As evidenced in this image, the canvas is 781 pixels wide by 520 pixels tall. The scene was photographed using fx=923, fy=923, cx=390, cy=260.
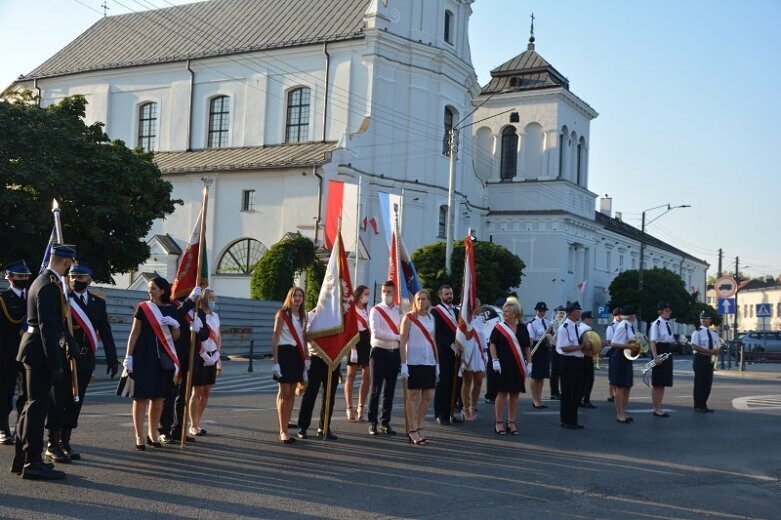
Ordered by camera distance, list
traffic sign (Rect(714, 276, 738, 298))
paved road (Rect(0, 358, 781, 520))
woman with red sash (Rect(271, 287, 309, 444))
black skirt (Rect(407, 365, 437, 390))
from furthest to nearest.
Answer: traffic sign (Rect(714, 276, 738, 298)) < black skirt (Rect(407, 365, 437, 390)) < woman with red sash (Rect(271, 287, 309, 444)) < paved road (Rect(0, 358, 781, 520))

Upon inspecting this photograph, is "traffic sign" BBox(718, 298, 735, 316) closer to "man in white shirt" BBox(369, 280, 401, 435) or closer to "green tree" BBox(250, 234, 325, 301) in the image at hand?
"green tree" BBox(250, 234, 325, 301)

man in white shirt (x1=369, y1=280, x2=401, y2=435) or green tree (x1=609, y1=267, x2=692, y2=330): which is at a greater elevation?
green tree (x1=609, y1=267, x2=692, y2=330)

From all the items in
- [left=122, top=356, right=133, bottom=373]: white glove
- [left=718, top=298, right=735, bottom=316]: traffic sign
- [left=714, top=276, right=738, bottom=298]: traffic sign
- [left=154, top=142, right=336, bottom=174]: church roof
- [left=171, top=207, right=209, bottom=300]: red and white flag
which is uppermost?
[left=154, top=142, right=336, bottom=174]: church roof

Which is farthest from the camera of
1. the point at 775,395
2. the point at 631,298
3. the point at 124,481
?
the point at 631,298

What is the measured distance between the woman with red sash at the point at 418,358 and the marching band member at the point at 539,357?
216 inches

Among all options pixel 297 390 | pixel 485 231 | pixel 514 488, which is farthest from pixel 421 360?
pixel 485 231

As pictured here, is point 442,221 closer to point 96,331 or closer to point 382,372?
point 382,372

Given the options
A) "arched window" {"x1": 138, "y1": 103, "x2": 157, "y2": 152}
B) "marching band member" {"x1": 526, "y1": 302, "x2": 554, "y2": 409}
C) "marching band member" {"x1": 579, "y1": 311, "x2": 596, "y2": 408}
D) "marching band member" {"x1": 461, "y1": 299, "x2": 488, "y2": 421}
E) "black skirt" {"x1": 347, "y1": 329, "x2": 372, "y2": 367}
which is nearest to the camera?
"marching band member" {"x1": 461, "y1": 299, "x2": 488, "y2": 421}

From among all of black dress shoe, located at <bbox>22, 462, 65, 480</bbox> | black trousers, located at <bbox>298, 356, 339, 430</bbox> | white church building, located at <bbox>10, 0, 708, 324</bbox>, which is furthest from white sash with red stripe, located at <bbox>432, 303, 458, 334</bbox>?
white church building, located at <bbox>10, 0, 708, 324</bbox>

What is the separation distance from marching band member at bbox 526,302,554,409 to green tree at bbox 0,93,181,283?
49.8 ft

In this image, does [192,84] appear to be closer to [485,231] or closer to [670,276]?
[485,231]

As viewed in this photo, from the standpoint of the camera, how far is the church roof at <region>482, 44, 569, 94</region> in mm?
61562

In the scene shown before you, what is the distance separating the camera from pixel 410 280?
44.5ft

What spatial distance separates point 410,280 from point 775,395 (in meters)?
12.3
